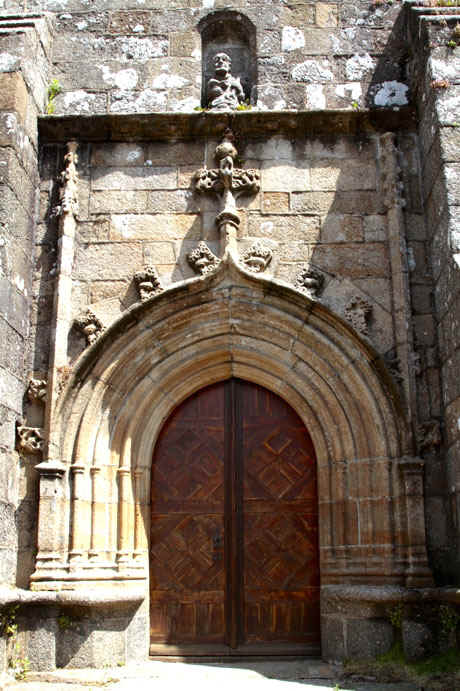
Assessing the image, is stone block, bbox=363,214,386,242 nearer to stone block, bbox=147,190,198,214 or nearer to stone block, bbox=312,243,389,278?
stone block, bbox=312,243,389,278

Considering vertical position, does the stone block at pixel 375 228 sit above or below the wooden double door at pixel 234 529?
above

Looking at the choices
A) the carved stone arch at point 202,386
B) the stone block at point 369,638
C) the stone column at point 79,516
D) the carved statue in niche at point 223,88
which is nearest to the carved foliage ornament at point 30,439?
the carved stone arch at point 202,386

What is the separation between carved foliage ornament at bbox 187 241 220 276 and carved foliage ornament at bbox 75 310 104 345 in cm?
85

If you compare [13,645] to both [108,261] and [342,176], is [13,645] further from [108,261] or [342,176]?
[342,176]

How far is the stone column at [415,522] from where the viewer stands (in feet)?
17.9

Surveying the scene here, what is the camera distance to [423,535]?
18.3 feet

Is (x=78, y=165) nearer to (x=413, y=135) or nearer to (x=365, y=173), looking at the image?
(x=365, y=173)

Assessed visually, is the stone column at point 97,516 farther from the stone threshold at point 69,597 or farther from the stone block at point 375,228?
the stone block at point 375,228

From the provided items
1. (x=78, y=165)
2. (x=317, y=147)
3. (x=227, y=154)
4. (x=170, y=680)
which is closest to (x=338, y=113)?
(x=317, y=147)

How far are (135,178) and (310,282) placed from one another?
1.68m

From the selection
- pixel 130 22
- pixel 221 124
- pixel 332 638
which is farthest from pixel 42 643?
pixel 130 22

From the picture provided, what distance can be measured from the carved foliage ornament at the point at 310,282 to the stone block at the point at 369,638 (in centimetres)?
238

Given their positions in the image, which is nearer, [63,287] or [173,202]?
[63,287]

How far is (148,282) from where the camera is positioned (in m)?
6.24
